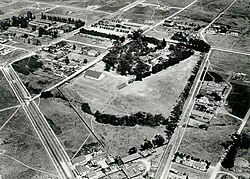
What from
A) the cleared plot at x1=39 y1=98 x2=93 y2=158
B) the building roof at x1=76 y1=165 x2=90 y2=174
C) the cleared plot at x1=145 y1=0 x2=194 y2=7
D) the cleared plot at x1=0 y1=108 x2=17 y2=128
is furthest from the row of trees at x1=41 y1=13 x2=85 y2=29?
the building roof at x1=76 y1=165 x2=90 y2=174

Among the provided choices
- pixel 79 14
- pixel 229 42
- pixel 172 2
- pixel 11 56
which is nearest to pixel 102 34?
pixel 79 14

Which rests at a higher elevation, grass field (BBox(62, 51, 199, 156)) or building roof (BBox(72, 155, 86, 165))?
grass field (BBox(62, 51, 199, 156))

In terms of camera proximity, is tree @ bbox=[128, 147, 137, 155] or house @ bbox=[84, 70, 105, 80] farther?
house @ bbox=[84, 70, 105, 80]

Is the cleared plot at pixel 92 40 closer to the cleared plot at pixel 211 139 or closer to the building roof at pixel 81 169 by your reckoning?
the cleared plot at pixel 211 139

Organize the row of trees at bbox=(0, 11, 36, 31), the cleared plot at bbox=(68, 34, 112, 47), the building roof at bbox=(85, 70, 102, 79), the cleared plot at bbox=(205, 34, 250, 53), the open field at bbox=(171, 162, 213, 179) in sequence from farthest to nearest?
1. the row of trees at bbox=(0, 11, 36, 31)
2. the cleared plot at bbox=(68, 34, 112, 47)
3. the cleared plot at bbox=(205, 34, 250, 53)
4. the building roof at bbox=(85, 70, 102, 79)
5. the open field at bbox=(171, 162, 213, 179)

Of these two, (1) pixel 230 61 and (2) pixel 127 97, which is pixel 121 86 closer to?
(2) pixel 127 97

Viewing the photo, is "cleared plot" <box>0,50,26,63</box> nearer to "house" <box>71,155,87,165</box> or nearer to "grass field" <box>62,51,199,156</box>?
"grass field" <box>62,51,199,156</box>
